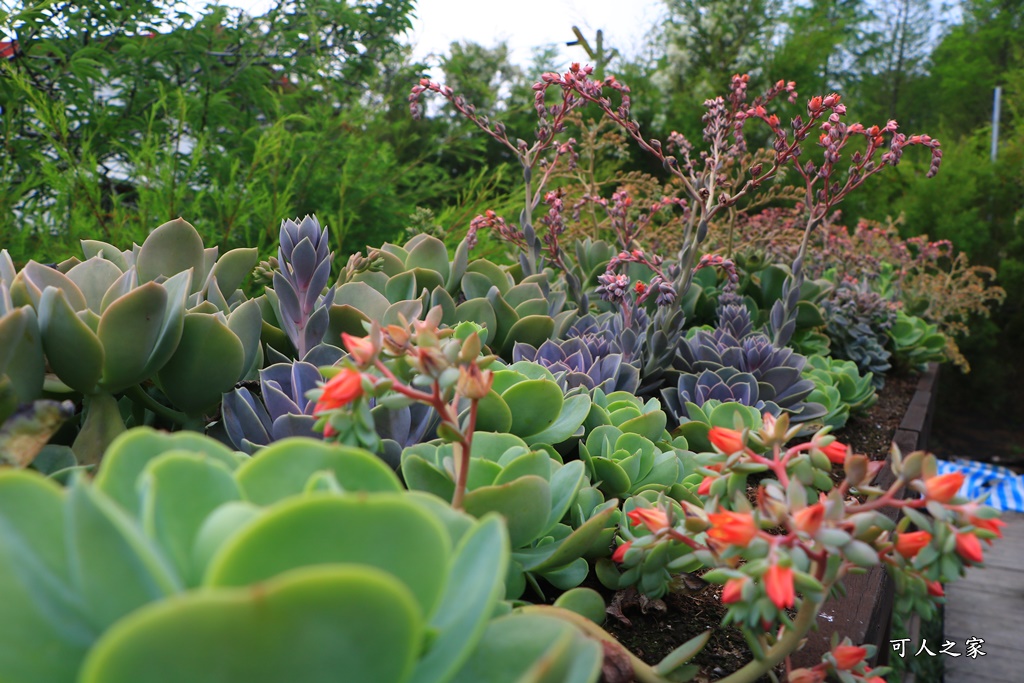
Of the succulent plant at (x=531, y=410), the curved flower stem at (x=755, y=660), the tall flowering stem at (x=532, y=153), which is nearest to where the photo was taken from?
the curved flower stem at (x=755, y=660)

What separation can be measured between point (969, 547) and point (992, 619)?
3.82m

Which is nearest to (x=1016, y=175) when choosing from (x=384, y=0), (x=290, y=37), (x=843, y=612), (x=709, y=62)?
(x=709, y=62)

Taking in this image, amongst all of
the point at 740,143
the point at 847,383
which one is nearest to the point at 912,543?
the point at 740,143

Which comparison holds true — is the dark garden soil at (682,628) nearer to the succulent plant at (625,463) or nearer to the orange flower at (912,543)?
the succulent plant at (625,463)

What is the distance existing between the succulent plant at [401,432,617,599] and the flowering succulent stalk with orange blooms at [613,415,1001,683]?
0.37 ft

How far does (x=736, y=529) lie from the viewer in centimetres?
60

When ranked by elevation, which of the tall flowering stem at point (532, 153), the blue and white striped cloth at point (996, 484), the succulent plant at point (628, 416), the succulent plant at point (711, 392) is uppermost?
the tall flowering stem at point (532, 153)

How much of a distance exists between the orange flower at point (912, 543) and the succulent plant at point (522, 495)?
0.30 metres

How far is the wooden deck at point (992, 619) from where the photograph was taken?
3.08 m

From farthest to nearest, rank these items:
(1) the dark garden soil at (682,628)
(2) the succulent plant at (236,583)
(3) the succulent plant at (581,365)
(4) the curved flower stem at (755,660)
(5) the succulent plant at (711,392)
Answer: (5) the succulent plant at (711,392) → (3) the succulent plant at (581,365) → (1) the dark garden soil at (682,628) → (4) the curved flower stem at (755,660) → (2) the succulent plant at (236,583)

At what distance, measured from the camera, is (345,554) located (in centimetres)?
42

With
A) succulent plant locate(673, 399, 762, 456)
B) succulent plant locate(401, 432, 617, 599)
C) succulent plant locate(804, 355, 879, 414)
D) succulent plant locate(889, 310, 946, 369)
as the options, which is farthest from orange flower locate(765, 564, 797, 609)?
succulent plant locate(889, 310, 946, 369)

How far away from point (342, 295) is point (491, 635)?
2.85 feet

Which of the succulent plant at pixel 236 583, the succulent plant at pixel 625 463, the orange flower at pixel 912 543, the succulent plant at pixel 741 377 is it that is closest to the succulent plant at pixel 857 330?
the succulent plant at pixel 741 377
